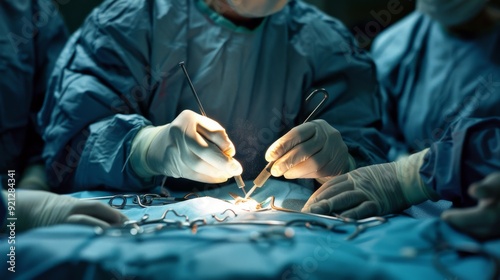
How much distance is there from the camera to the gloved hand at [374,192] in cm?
206

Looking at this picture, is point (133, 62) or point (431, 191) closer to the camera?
point (431, 191)

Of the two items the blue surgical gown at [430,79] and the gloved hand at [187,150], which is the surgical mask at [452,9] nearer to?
the blue surgical gown at [430,79]

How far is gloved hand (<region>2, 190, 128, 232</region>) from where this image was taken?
1713mm

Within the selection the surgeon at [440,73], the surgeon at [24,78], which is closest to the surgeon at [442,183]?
the surgeon at [440,73]

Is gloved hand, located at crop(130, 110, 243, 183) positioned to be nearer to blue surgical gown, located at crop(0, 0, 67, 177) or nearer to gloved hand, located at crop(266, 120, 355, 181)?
gloved hand, located at crop(266, 120, 355, 181)

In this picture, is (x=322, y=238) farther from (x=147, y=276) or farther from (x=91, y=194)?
(x=91, y=194)

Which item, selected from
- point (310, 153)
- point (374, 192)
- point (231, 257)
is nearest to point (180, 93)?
point (310, 153)

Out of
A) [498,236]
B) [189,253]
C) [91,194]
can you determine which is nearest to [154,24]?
[91,194]

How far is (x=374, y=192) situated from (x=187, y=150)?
27.4 inches

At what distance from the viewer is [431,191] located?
2086mm

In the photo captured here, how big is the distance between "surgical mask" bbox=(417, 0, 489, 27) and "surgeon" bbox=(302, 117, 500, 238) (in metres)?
1.49

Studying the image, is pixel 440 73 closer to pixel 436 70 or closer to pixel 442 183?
pixel 436 70

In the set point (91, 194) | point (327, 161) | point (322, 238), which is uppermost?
point (322, 238)

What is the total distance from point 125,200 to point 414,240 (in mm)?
1124
